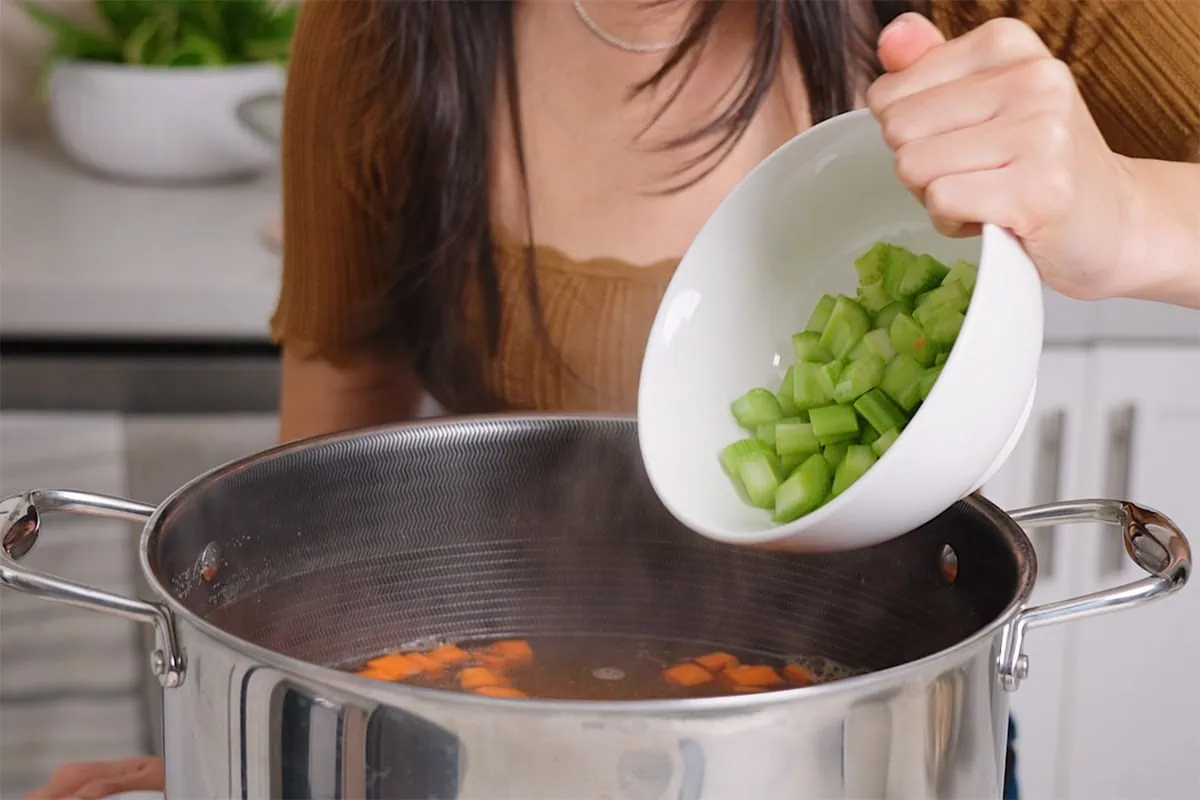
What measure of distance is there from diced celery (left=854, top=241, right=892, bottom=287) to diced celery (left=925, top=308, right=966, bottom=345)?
0.20ft

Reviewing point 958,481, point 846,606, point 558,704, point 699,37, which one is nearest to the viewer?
point 558,704

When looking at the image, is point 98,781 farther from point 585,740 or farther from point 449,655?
point 585,740

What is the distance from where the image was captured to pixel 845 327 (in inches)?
26.7

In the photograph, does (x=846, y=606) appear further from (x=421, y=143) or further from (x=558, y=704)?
(x=421, y=143)

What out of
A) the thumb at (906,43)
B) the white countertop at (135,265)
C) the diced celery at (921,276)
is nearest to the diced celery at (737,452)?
the diced celery at (921,276)

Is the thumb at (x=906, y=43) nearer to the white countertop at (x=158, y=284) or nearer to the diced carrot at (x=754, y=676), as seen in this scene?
the diced carrot at (x=754, y=676)

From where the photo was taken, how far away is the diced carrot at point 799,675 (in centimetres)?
79

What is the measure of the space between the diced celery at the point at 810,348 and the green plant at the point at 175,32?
1327 mm

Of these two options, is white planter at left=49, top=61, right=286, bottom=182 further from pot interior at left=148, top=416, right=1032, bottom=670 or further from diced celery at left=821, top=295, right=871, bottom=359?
diced celery at left=821, top=295, right=871, bottom=359

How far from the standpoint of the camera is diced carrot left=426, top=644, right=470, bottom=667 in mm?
824

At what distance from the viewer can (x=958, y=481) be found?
59 cm

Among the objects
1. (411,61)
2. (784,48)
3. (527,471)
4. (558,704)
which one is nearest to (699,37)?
(784,48)

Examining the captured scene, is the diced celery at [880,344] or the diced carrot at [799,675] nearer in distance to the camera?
the diced celery at [880,344]

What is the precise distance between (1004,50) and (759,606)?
1.26 ft
